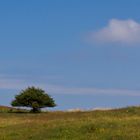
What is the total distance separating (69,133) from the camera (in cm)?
2784

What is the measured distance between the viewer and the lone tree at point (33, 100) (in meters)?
56.6

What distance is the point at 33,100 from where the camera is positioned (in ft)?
186

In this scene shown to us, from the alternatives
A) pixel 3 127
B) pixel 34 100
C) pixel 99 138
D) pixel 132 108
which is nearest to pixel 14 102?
pixel 34 100

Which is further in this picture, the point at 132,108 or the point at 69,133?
the point at 132,108

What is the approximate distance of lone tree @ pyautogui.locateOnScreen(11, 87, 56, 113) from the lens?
56625 mm

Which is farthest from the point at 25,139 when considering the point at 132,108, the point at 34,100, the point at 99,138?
the point at 34,100

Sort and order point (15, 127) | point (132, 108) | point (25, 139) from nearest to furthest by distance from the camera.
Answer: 1. point (25, 139)
2. point (15, 127)
3. point (132, 108)

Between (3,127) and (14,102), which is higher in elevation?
(14,102)

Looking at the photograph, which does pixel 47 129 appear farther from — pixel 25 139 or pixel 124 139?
pixel 124 139

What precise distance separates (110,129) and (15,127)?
295 inches

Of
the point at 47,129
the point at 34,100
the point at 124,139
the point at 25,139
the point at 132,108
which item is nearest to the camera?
the point at 124,139

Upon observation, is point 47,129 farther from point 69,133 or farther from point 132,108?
point 132,108

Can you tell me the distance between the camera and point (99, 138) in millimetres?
25750

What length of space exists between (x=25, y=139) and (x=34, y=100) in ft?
96.3
